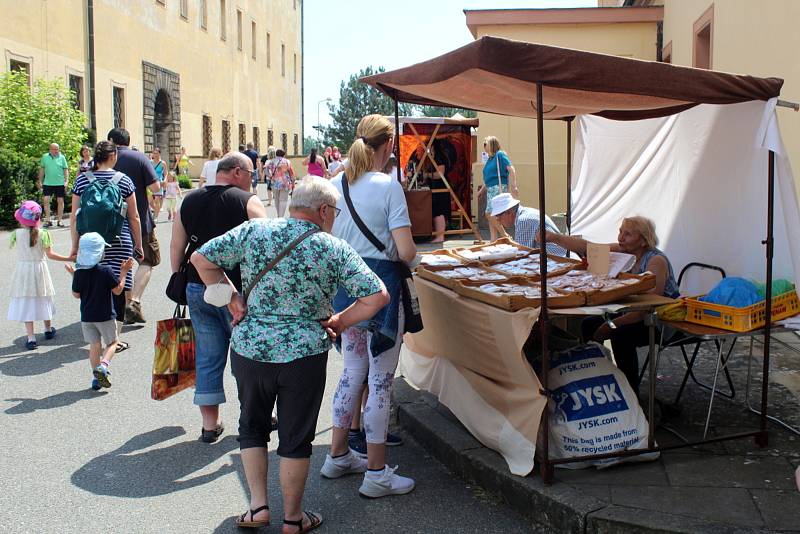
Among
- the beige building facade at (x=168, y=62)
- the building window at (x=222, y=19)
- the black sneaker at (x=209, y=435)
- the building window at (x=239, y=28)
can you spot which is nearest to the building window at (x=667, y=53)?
the black sneaker at (x=209, y=435)

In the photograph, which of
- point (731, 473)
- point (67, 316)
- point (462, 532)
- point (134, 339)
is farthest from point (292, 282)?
point (67, 316)

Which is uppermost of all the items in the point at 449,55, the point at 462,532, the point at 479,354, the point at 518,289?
the point at 449,55

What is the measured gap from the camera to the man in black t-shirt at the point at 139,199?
8453 millimetres

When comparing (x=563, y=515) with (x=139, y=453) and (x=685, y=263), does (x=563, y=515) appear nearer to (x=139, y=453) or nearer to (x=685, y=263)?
(x=139, y=453)

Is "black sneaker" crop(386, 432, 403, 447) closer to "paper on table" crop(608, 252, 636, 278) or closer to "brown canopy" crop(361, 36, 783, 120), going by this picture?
"paper on table" crop(608, 252, 636, 278)

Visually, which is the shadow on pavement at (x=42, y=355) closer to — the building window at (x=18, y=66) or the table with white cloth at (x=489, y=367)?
the table with white cloth at (x=489, y=367)

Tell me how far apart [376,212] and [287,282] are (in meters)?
0.94

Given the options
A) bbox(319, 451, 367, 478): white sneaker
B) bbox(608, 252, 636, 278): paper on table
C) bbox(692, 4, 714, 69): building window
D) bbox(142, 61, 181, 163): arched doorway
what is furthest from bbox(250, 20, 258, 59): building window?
bbox(319, 451, 367, 478): white sneaker

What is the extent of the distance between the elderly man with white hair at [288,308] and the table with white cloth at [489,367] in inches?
41.6

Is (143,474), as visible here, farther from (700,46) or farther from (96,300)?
(700,46)

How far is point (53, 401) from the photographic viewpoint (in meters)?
6.22

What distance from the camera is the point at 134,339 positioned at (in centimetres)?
814

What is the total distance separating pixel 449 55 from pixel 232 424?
284 centimetres

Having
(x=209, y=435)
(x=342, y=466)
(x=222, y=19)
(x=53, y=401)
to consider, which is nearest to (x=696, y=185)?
(x=342, y=466)
